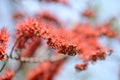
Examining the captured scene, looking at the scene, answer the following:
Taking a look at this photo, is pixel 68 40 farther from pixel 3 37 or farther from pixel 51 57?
pixel 51 57

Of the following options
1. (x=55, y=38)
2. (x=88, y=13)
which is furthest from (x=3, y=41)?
(x=88, y=13)

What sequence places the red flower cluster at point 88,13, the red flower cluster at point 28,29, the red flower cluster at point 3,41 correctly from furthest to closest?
the red flower cluster at point 88,13, the red flower cluster at point 28,29, the red flower cluster at point 3,41

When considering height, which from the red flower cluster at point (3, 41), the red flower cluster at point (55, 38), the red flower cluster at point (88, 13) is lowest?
the red flower cluster at point (3, 41)

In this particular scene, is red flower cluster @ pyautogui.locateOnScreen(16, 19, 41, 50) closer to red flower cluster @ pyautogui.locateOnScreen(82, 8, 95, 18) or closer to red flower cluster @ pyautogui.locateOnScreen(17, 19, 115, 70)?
red flower cluster @ pyautogui.locateOnScreen(17, 19, 115, 70)

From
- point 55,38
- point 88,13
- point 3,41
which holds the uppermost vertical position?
point 88,13

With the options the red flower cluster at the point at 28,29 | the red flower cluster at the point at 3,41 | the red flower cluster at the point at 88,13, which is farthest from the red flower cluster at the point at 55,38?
the red flower cluster at the point at 88,13

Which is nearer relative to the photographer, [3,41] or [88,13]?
[3,41]

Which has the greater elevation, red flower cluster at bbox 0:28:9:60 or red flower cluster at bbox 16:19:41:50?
red flower cluster at bbox 16:19:41:50

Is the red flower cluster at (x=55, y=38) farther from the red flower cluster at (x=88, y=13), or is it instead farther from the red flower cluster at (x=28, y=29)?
the red flower cluster at (x=88, y=13)

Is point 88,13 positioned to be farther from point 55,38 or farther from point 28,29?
point 55,38

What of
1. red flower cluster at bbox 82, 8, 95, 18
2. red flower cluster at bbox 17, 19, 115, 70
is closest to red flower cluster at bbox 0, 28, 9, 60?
red flower cluster at bbox 17, 19, 115, 70

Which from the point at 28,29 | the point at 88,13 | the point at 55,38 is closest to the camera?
the point at 55,38

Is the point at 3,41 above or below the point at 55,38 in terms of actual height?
below
